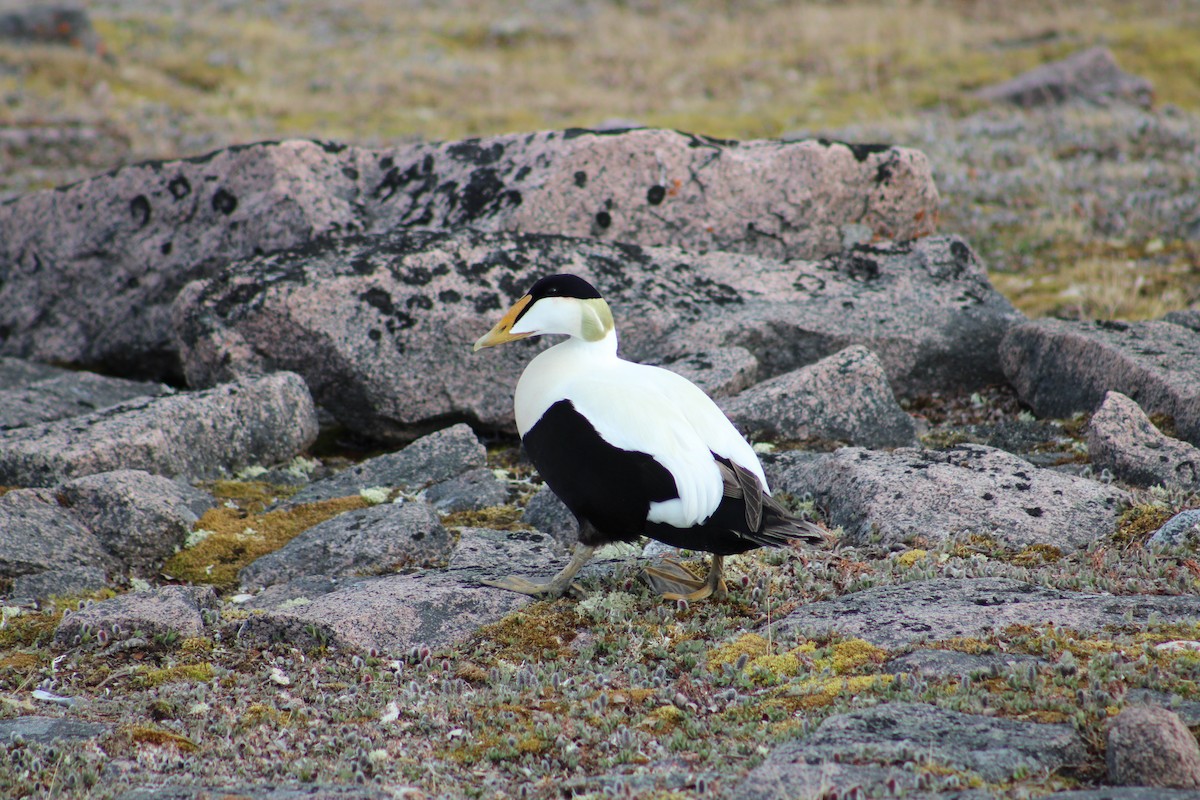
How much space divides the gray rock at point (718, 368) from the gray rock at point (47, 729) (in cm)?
543

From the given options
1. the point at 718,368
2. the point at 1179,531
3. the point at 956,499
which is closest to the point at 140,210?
the point at 718,368

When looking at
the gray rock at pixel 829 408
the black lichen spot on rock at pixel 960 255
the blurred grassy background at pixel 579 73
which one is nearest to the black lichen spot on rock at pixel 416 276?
the gray rock at pixel 829 408

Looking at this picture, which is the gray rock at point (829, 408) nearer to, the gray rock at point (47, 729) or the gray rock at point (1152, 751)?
the gray rock at point (1152, 751)

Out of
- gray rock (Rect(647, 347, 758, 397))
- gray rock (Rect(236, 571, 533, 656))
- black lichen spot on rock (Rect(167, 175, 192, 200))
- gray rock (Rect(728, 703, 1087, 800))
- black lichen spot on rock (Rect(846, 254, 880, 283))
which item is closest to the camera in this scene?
gray rock (Rect(728, 703, 1087, 800))

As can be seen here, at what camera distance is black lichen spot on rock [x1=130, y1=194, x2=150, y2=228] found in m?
11.9

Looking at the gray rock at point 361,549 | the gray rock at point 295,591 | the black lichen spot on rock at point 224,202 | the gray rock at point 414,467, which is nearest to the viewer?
the gray rock at point 295,591

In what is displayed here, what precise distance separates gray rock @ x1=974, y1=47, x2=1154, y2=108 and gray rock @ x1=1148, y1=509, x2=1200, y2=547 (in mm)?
20188

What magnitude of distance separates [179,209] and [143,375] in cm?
183

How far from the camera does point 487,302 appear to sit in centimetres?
994

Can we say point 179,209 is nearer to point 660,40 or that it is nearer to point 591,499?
point 591,499

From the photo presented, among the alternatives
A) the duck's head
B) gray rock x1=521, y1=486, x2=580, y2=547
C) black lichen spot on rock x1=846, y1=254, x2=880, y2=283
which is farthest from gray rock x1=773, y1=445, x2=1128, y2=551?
black lichen spot on rock x1=846, y1=254, x2=880, y2=283

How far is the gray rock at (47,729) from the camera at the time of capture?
15.6 feet

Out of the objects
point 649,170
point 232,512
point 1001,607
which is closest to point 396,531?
point 232,512

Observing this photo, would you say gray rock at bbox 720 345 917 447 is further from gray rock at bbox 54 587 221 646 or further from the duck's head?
gray rock at bbox 54 587 221 646
